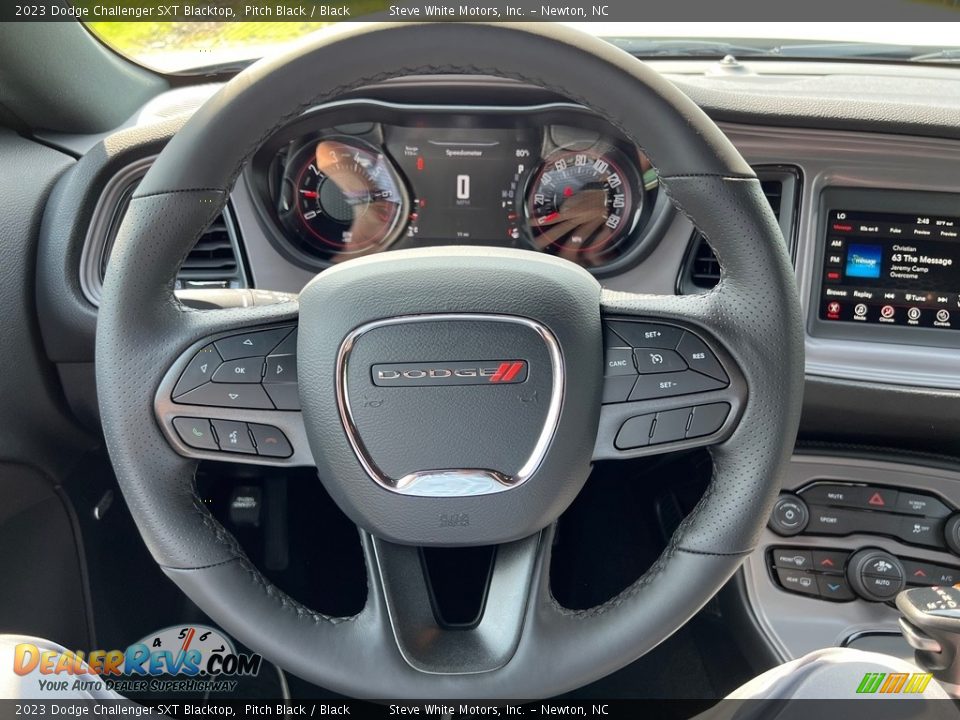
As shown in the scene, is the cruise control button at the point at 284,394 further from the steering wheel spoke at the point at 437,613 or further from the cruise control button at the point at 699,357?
A: the cruise control button at the point at 699,357

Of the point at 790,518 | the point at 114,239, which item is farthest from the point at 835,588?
the point at 114,239

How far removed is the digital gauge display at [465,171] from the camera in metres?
1.68

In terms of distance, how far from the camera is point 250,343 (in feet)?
3.58

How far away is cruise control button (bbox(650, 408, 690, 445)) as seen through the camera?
1.08m

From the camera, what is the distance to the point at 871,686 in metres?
1.10

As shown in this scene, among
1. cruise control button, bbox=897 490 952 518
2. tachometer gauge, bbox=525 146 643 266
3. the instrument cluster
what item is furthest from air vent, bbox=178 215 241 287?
cruise control button, bbox=897 490 952 518

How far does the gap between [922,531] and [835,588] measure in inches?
8.0

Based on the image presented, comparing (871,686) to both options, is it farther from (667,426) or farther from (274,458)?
(274,458)

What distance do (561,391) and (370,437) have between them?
0.76 feet

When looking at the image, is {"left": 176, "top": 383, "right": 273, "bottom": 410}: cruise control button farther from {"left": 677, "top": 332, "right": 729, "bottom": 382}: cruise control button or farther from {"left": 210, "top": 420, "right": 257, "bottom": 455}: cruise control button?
{"left": 677, "top": 332, "right": 729, "bottom": 382}: cruise control button

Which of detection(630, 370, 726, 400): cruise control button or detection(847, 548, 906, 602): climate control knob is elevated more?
detection(630, 370, 726, 400): cruise control button

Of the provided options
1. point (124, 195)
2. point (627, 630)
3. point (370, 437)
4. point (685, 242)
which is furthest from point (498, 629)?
point (124, 195)

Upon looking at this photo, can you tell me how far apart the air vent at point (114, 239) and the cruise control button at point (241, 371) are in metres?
0.56

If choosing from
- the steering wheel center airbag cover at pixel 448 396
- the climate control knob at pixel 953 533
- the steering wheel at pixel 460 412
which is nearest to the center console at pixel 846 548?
the climate control knob at pixel 953 533
